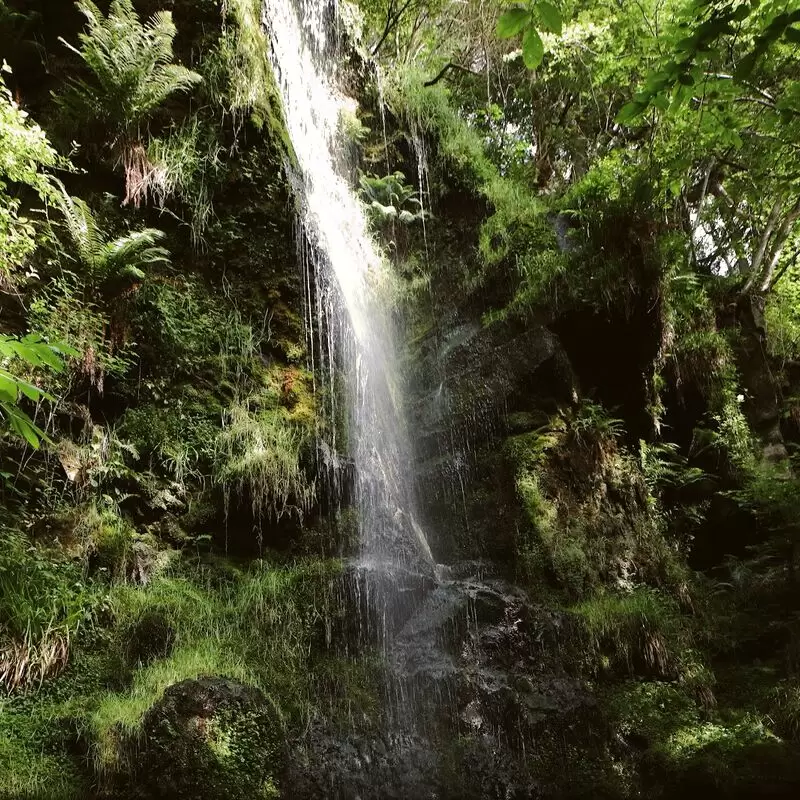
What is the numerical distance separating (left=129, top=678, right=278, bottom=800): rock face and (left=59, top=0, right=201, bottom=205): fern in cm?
489

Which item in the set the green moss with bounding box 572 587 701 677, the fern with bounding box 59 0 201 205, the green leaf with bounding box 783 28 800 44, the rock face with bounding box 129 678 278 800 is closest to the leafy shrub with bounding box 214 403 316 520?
the rock face with bounding box 129 678 278 800

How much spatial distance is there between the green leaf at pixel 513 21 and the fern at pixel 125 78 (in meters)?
5.06

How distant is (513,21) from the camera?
2334 millimetres

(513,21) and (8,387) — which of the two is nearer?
(8,387)

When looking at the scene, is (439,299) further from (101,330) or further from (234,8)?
(101,330)

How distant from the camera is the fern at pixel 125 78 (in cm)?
588

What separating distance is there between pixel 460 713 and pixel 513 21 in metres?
4.79

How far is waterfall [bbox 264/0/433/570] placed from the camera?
21.2 ft

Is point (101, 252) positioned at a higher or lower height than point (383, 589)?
higher

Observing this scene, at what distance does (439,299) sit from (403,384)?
1900mm

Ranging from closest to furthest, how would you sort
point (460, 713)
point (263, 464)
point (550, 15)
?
point (550, 15)
point (460, 713)
point (263, 464)

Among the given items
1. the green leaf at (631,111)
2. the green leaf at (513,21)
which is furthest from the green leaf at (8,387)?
the green leaf at (631,111)

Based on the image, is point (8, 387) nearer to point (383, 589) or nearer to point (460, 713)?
point (383, 589)

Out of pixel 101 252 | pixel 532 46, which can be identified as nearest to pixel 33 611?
pixel 101 252
